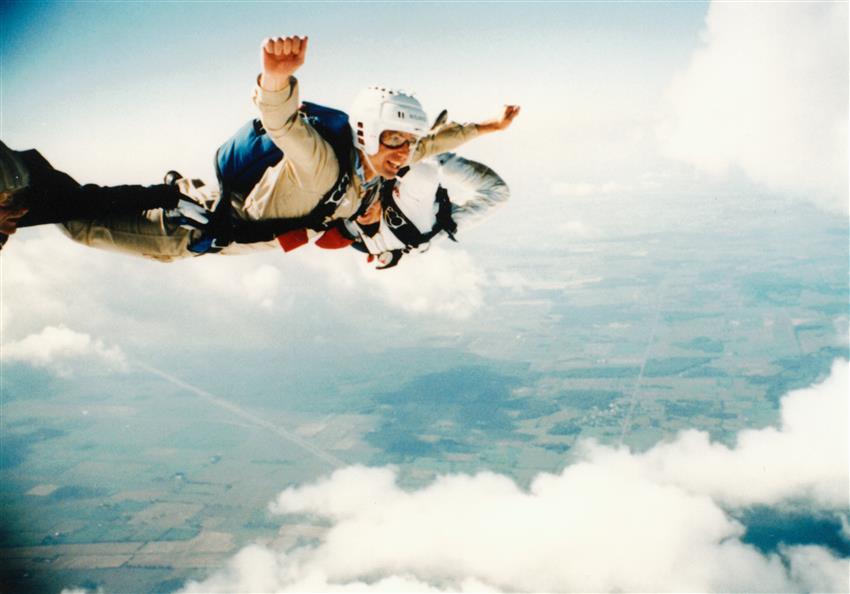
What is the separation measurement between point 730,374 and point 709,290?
36.6 m

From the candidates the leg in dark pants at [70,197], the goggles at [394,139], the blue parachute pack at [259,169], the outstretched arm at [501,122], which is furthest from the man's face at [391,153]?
the leg in dark pants at [70,197]

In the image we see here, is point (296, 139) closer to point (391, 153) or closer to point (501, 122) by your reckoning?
point (391, 153)

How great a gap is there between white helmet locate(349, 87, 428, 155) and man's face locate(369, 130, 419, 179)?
27 millimetres

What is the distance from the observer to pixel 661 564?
6462 centimetres

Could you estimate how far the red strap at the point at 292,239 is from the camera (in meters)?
2.24

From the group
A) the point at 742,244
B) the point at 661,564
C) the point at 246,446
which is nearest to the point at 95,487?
the point at 246,446

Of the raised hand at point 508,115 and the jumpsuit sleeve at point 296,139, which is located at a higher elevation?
the raised hand at point 508,115

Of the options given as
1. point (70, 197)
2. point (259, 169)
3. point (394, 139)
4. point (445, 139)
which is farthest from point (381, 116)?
point (70, 197)

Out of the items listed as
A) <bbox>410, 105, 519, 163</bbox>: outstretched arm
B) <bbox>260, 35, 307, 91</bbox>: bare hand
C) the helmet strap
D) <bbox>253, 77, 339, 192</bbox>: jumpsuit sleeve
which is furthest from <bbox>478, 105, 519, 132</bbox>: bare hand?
<bbox>260, 35, 307, 91</bbox>: bare hand

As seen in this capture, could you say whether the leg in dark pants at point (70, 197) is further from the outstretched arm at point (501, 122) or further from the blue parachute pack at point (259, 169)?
the outstretched arm at point (501, 122)

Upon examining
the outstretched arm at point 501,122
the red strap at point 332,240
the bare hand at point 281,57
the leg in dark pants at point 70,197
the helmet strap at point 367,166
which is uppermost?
the outstretched arm at point 501,122

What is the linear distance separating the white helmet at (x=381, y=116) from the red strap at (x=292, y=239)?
0.43 metres

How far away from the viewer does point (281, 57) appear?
4.98 feet

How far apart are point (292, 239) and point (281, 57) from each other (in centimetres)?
85
